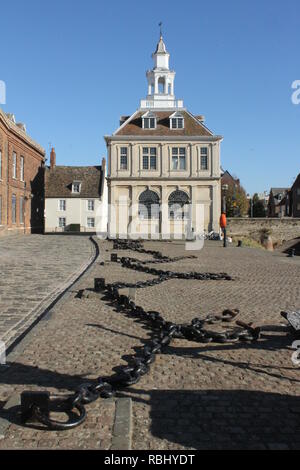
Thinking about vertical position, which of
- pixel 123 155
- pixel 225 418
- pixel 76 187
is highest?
pixel 123 155

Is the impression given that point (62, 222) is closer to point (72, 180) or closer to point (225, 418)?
point (72, 180)

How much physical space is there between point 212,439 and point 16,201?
117ft

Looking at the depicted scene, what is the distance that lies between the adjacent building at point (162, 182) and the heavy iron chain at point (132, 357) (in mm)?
28528

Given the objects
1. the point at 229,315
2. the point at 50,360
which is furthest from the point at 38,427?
the point at 229,315

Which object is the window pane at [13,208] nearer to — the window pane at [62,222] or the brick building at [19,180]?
the brick building at [19,180]

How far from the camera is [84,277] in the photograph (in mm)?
12492

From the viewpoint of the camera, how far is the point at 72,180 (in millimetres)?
54375

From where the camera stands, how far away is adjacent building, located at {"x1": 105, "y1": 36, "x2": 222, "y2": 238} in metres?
39.3

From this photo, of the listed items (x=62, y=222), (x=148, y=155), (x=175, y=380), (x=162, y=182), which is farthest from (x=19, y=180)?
(x=175, y=380)

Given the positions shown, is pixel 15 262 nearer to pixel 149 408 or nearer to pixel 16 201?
pixel 149 408

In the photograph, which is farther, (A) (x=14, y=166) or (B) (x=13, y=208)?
(A) (x=14, y=166)

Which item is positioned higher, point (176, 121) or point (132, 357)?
point (176, 121)

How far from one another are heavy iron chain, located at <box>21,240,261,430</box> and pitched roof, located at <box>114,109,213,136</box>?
30.8 meters

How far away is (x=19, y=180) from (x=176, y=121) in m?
14.9
